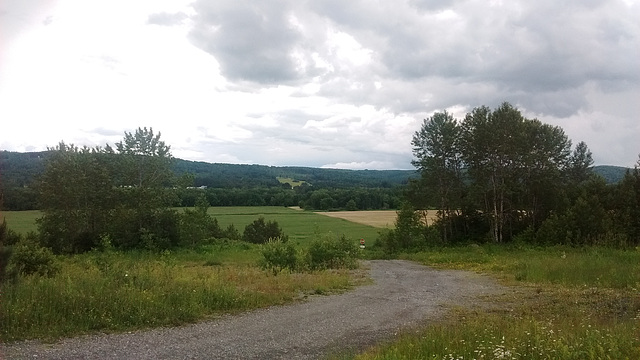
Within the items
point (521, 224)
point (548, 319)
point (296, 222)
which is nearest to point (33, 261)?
point (548, 319)

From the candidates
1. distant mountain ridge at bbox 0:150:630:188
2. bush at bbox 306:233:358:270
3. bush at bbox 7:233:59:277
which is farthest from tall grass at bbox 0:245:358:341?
distant mountain ridge at bbox 0:150:630:188

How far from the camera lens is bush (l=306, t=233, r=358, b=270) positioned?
74.3 ft

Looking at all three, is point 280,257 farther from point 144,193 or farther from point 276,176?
point 276,176

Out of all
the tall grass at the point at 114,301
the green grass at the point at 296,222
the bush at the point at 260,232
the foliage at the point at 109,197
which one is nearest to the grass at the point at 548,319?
the tall grass at the point at 114,301

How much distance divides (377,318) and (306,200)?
88430mm

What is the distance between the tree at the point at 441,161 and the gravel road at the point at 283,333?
71.3 ft

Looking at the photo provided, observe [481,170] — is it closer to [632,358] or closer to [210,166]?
[632,358]

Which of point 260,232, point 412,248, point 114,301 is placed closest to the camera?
point 114,301

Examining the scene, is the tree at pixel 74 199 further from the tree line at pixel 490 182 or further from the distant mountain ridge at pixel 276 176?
the distant mountain ridge at pixel 276 176

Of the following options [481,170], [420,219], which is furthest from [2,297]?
[481,170]

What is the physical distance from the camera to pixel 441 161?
37.0 metres

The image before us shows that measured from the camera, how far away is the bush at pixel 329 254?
2264 cm

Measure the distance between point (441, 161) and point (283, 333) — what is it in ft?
95.8

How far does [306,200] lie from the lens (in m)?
100
